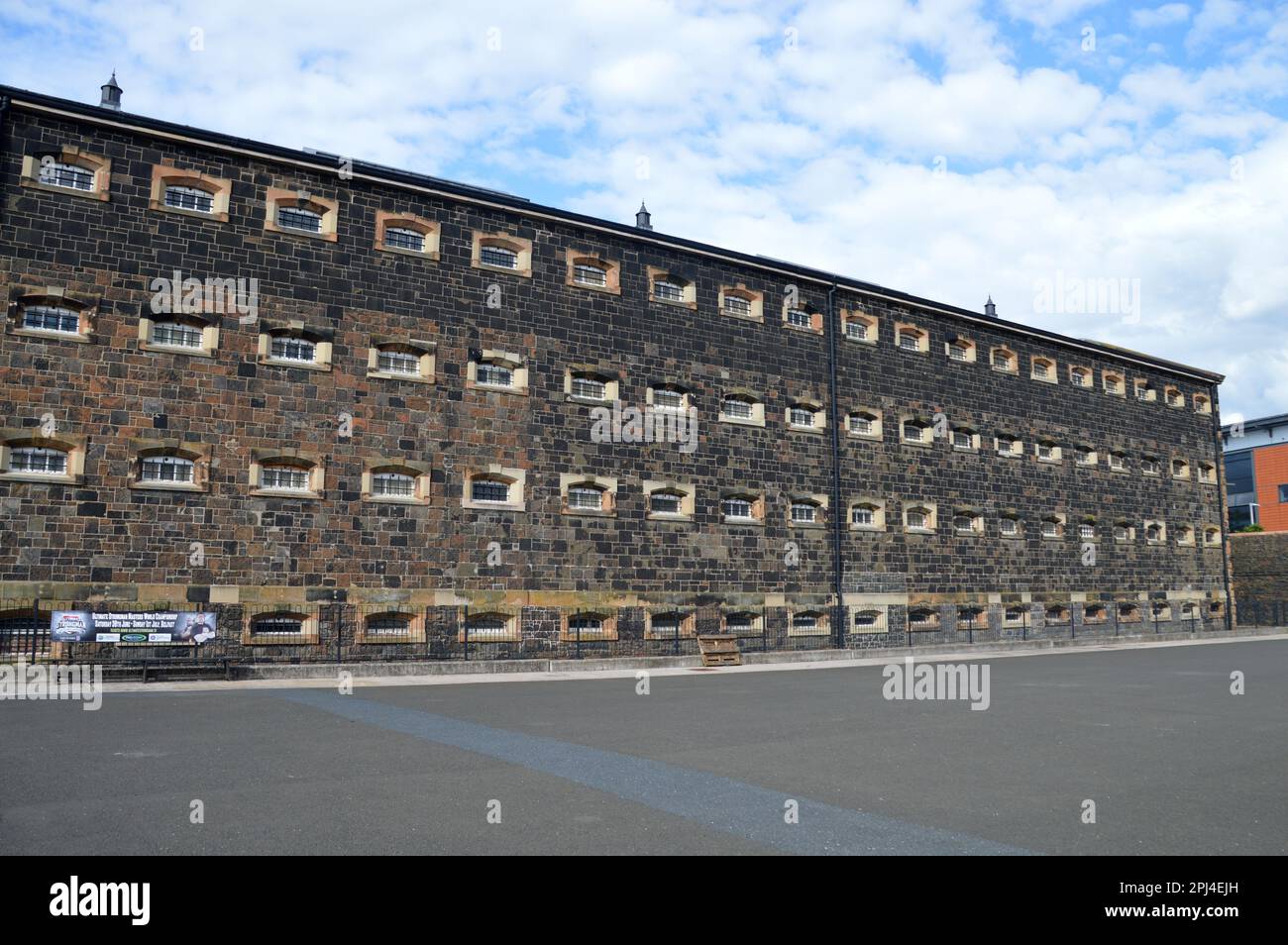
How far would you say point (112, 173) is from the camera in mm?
19406

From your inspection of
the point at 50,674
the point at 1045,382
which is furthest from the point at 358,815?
the point at 1045,382

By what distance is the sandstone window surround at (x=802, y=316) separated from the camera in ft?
91.3

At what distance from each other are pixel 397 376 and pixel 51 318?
6.89 meters

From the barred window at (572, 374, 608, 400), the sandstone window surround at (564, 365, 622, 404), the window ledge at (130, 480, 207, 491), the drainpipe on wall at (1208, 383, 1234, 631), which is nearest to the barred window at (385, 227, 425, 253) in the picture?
the sandstone window surround at (564, 365, 622, 404)

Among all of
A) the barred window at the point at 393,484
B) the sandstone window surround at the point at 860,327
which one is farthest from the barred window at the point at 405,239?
the sandstone window surround at the point at 860,327

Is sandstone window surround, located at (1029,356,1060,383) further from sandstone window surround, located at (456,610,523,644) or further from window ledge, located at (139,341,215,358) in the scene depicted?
window ledge, located at (139,341,215,358)

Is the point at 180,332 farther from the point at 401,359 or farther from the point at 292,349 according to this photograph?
the point at 401,359

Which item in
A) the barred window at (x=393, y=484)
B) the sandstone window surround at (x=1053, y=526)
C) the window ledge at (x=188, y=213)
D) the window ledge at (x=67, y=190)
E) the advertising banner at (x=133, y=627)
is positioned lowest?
the advertising banner at (x=133, y=627)

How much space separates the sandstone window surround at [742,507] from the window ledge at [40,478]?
50.1ft

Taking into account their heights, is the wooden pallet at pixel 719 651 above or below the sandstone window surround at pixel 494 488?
below

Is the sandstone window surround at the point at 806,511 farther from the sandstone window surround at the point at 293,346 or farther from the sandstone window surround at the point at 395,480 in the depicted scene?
the sandstone window surround at the point at 293,346

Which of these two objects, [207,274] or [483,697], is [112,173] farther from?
[483,697]

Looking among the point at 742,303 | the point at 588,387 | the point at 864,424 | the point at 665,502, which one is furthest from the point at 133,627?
the point at 864,424

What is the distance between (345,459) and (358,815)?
15293 millimetres
